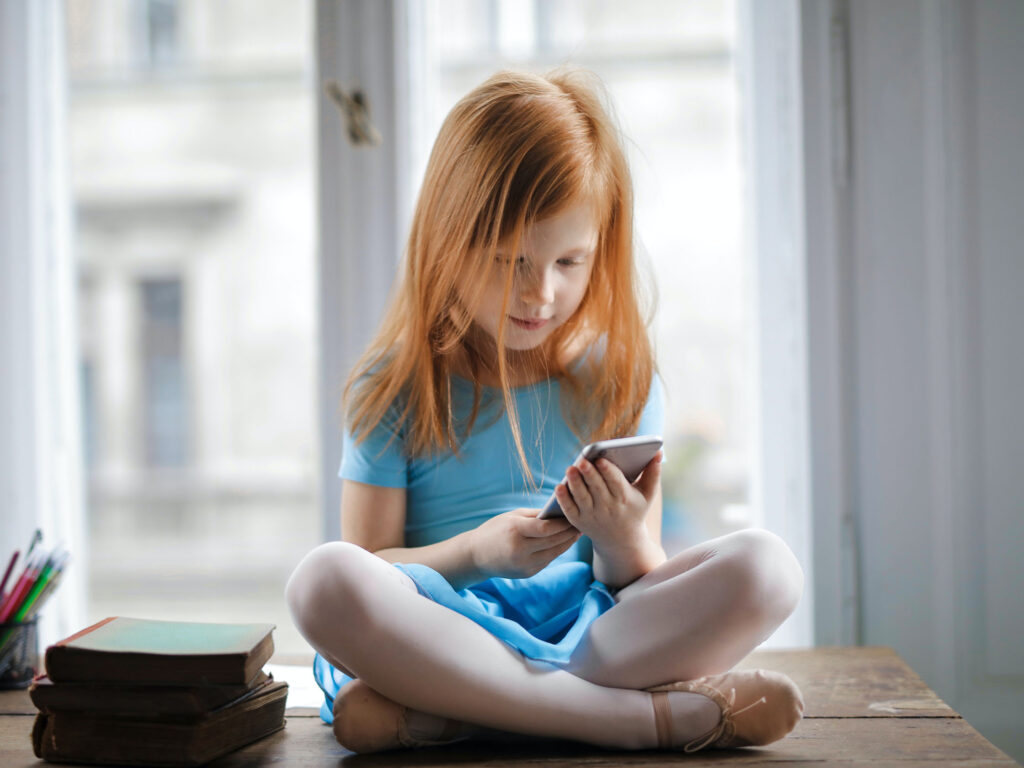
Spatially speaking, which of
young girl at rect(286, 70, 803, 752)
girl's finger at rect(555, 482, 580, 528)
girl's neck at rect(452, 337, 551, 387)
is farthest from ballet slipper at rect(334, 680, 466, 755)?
girl's neck at rect(452, 337, 551, 387)

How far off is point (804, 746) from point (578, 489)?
1.01 ft

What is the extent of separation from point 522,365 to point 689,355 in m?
1.62

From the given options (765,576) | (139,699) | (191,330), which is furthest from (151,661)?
(191,330)

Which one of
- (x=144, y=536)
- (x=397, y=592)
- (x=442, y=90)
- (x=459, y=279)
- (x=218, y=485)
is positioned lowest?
(x=144, y=536)

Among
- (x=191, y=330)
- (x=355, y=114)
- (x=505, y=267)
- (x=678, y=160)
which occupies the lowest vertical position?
(x=505, y=267)

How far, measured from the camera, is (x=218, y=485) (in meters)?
3.73

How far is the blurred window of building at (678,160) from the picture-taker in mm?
1379

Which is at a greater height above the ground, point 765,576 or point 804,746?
point 765,576

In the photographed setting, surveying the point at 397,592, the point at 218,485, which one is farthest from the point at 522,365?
the point at 218,485

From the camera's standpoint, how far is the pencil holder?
1.01m

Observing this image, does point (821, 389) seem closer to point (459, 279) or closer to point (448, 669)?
point (459, 279)

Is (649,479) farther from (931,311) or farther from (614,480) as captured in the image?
(931,311)

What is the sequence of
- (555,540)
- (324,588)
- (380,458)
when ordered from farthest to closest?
1. (380,458)
2. (555,540)
3. (324,588)

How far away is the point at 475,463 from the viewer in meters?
1.01
